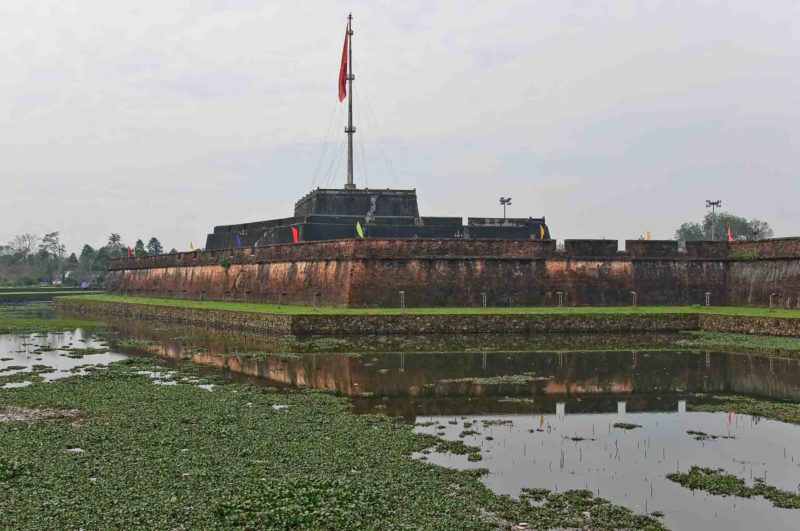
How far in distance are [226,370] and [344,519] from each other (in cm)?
860

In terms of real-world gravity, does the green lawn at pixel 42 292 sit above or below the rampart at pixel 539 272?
below

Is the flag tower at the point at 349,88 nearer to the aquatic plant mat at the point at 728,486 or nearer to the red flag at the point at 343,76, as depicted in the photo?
the red flag at the point at 343,76

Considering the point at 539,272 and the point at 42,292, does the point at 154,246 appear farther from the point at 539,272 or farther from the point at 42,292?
the point at 539,272

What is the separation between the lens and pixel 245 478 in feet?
21.7

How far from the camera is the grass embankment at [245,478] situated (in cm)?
569

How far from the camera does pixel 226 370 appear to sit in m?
13.7

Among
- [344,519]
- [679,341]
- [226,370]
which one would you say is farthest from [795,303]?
[344,519]

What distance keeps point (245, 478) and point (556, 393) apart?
18.9 feet

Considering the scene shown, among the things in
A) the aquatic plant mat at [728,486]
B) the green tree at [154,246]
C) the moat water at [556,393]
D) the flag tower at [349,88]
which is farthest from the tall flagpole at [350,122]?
the green tree at [154,246]

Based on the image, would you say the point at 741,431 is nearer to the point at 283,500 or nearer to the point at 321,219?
the point at 283,500

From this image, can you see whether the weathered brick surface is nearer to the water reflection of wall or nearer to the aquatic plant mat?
the water reflection of wall

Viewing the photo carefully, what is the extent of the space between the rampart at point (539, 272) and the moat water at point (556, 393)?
4.08 m

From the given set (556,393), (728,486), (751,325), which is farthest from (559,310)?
(728,486)

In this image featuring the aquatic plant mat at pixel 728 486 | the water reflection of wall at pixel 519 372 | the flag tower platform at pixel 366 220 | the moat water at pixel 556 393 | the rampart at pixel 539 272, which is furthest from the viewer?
the flag tower platform at pixel 366 220
